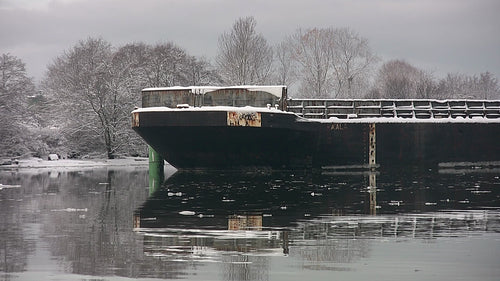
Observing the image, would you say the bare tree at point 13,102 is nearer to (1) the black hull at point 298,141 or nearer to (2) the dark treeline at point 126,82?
(2) the dark treeline at point 126,82

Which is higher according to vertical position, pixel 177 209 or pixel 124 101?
pixel 124 101

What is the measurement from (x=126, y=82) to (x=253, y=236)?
48119 millimetres

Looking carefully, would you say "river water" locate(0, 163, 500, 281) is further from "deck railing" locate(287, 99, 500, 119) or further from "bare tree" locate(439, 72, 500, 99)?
"bare tree" locate(439, 72, 500, 99)

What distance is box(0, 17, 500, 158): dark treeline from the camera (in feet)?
162

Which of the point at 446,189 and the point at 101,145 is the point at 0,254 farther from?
the point at 101,145

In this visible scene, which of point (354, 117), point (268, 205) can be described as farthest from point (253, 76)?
point (268, 205)

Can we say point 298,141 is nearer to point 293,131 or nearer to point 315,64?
point 293,131

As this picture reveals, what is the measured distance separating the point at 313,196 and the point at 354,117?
1553 cm

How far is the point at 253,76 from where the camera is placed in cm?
6450

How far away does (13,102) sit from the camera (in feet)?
158

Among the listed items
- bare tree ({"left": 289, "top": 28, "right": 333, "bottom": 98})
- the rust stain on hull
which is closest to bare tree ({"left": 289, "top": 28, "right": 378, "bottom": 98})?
bare tree ({"left": 289, "top": 28, "right": 333, "bottom": 98})

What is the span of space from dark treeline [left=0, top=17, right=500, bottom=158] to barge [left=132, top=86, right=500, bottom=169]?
75.9 ft

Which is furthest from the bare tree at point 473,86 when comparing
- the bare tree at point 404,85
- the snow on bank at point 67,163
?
the snow on bank at point 67,163

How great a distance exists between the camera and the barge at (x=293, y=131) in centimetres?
2631
